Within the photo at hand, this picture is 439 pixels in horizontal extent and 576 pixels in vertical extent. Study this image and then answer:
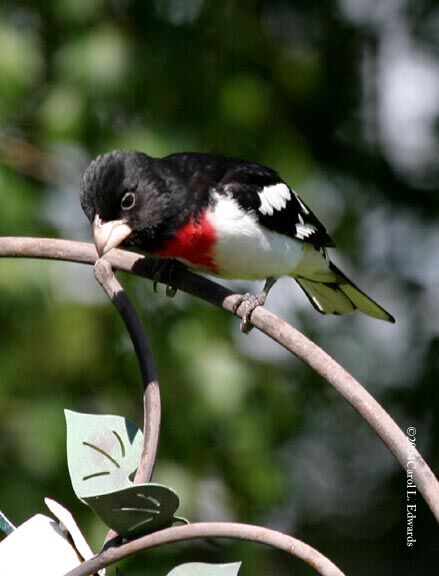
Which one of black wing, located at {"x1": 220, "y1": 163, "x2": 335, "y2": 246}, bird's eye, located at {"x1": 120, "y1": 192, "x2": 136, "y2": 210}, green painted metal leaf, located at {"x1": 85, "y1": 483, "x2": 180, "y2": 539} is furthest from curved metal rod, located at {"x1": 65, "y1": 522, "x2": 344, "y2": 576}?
black wing, located at {"x1": 220, "y1": 163, "x2": 335, "y2": 246}

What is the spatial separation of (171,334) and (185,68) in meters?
0.78

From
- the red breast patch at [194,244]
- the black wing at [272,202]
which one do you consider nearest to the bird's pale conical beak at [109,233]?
the red breast patch at [194,244]

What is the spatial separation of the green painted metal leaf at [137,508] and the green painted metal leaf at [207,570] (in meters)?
0.06

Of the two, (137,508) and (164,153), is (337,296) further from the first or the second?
(137,508)

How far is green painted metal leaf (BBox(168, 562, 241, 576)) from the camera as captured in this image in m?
1.45

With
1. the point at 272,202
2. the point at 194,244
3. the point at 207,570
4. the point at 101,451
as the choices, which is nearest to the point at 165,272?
the point at 194,244

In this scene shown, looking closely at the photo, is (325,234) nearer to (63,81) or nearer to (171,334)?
(171,334)

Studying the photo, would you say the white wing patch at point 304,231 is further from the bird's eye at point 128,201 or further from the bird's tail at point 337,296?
the bird's eye at point 128,201

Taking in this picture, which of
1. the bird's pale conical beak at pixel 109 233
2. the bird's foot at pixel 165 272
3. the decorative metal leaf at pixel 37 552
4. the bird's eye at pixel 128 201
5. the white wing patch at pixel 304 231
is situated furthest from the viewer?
the white wing patch at pixel 304 231

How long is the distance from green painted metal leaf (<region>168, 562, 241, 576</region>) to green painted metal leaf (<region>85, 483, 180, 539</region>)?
0.06 m

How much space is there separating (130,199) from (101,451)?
3.66 feet

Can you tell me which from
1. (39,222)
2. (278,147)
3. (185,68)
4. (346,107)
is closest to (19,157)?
(39,222)

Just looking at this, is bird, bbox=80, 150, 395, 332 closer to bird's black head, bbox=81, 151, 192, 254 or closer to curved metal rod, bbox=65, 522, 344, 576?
bird's black head, bbox=81, 151, 192, 254

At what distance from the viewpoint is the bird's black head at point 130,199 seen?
2412 millimetres
